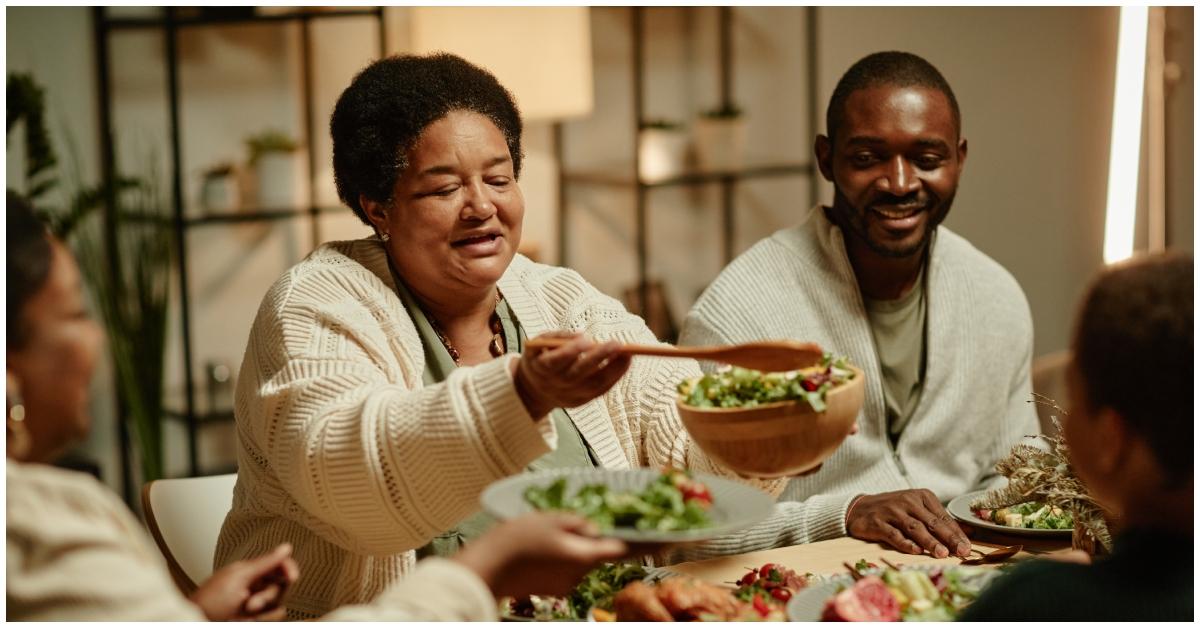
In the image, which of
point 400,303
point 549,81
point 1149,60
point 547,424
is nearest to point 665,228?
point 549,81

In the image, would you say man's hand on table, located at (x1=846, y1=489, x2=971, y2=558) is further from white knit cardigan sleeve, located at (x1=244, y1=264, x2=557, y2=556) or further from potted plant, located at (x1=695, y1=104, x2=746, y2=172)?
potted plant, located at (x1=695, y1=104, x2=746, y2=172)

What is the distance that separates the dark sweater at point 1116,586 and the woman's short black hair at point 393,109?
1.09m

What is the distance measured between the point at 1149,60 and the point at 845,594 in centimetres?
394

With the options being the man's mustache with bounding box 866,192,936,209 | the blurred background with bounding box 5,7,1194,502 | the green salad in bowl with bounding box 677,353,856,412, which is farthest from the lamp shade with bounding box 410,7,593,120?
the green salad in bowl with bounding box 677,353,856,412

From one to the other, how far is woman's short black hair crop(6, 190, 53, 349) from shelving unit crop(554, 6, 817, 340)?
313 cm

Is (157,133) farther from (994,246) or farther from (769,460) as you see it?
(994,246)

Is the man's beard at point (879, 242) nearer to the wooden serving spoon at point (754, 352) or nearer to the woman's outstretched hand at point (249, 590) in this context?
the wooden serving spoon at point (754, 352)

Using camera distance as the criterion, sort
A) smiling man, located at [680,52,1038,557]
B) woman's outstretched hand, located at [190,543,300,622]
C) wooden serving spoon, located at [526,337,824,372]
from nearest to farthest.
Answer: woman's outstretched hand, located at [190,543,300,622], wooden serving spoon, located at [526,337,824,372], smiling man, located at [680,52,1038,557]

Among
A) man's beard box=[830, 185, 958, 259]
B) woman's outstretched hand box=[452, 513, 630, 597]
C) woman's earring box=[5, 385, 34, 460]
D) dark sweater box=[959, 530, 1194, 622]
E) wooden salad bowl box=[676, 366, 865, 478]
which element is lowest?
dark sweater box=[959, 530, 1194, 622]

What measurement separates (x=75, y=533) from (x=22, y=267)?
0.26 meters

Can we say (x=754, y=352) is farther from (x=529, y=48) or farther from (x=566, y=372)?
(x=529, y=48)

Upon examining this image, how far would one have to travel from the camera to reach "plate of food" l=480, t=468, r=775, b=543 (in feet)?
4.22

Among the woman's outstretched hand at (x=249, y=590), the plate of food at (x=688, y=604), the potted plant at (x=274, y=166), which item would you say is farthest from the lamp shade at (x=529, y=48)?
the woman's outstretched hand at (x=249, y=590)

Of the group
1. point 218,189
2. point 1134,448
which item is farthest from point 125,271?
point 1134,448
